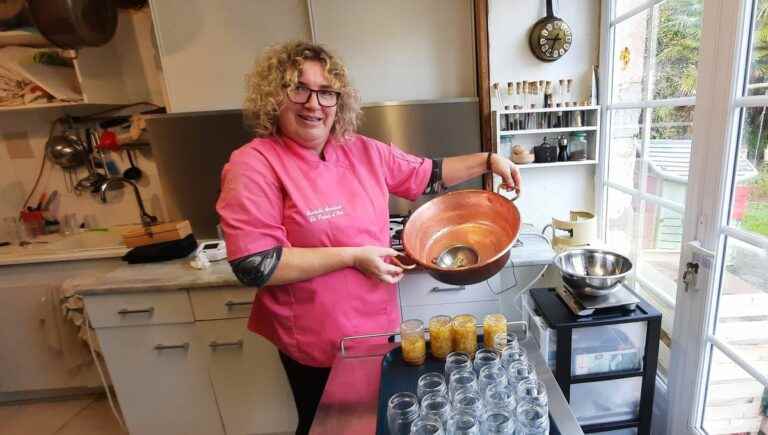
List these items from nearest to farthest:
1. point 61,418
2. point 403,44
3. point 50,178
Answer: point 403,44, point 61,418, point 50,178

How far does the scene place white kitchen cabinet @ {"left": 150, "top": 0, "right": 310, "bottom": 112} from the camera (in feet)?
6.13

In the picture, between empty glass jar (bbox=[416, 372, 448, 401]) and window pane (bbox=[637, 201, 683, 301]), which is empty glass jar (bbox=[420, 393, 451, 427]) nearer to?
empty glass jar (bbox=[416, 372, 448, 401])

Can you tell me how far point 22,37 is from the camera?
1.94m

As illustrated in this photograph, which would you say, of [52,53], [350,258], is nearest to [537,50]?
[350,258]

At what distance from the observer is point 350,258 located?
36.3 inches

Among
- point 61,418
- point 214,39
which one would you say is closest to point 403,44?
point 214,39

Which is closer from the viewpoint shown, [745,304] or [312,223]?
[312,223]

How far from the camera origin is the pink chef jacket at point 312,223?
87 cm

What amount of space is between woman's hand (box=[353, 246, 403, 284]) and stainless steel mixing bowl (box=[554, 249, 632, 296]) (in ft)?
2.42

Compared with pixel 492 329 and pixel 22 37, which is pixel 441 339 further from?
pixel 22 37

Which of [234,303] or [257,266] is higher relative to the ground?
[257,266]

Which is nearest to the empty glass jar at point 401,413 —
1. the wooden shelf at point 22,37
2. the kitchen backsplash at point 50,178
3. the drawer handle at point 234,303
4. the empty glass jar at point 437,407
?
the empty glass jar at point 437,407

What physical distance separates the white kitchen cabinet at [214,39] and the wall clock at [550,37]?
3.74 feet

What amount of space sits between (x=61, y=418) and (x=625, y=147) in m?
3.29
